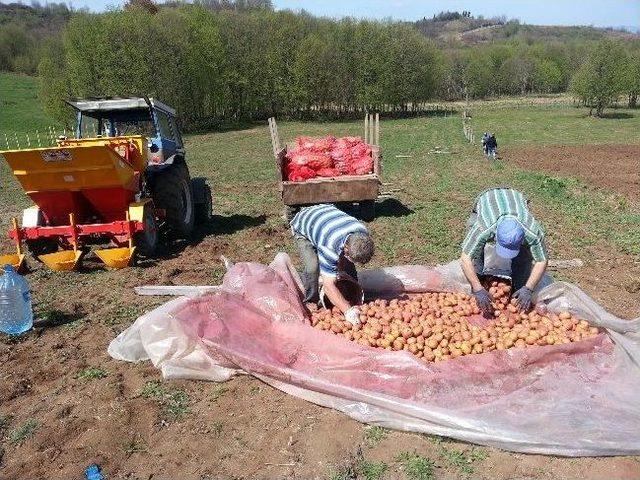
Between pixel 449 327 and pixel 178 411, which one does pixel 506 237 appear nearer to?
pixel 449 327

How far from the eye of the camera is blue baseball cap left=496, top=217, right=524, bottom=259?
4500 mm

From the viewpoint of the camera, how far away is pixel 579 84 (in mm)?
46000

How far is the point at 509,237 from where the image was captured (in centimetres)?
450

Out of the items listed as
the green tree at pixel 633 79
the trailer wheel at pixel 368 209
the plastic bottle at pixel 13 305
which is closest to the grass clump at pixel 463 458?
the plastic bottle at pixel 13 305

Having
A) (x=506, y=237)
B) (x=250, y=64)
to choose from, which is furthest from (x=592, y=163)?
(x=250, y=64)

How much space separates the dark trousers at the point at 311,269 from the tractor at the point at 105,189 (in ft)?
9.66

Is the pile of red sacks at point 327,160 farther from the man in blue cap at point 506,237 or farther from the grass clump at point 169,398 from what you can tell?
the grass clump at point 169,398

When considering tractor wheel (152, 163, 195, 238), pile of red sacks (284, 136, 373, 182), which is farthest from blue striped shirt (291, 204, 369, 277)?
pile of red sacks (284, 136, 373, 182)

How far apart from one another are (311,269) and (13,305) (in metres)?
2.98

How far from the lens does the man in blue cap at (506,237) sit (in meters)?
4.57

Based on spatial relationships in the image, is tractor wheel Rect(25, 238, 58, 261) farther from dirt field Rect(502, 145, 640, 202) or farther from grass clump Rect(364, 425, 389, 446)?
dirt field Rect(502, 145, 640, 202)

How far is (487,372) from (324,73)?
→ 149ft

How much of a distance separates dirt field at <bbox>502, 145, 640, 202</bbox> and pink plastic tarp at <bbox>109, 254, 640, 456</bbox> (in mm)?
9201

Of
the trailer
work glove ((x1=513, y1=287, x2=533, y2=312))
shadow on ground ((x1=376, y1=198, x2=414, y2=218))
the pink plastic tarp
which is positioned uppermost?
the trailer
